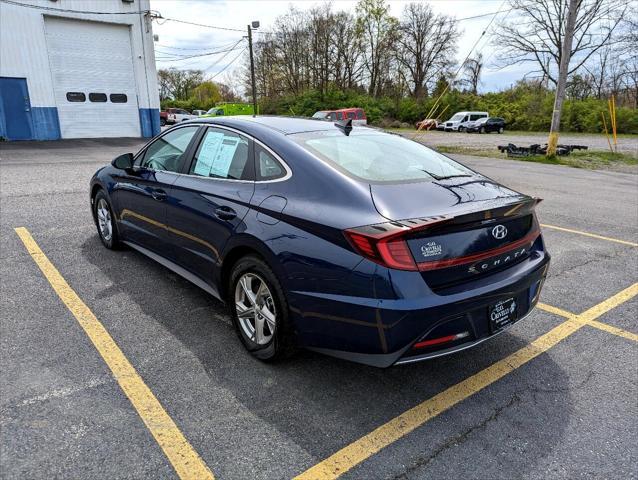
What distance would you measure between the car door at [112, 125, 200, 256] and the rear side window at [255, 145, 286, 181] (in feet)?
3.11

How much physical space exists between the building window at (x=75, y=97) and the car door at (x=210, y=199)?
19.4 m

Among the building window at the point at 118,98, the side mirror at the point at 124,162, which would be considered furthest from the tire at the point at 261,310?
the building window at the point at 118,98

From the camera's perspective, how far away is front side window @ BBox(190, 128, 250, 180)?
321 centimetres

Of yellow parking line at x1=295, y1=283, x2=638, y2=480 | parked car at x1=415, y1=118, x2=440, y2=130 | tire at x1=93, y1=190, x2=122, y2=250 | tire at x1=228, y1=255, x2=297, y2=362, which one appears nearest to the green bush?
parked car at x1=415, y1=118, x2=440, y2=130

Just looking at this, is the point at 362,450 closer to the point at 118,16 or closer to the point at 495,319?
the point at 495,319

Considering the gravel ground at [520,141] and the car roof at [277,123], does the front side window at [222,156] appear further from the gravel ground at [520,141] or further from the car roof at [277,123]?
the gravel ground at [520,141]

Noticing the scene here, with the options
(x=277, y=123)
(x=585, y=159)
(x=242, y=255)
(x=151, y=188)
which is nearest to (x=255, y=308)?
(x=242, y=255)

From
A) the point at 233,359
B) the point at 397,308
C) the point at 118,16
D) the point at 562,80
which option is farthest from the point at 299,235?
the point at 118,16

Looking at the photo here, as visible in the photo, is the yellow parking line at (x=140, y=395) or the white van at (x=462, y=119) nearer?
the yellow parking line at (x=140, y=395)

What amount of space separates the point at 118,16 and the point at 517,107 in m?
36.0

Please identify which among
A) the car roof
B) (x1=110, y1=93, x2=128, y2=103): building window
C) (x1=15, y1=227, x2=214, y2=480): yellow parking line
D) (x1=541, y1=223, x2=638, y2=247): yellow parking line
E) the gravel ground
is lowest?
the gravel ground

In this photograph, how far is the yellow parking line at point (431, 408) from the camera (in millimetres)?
2191

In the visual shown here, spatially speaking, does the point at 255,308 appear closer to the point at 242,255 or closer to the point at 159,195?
the point at 242,255

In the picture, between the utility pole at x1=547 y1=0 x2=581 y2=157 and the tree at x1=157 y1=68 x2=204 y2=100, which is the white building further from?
the tree at x1=157 y1=68 x2=204 y2=100
